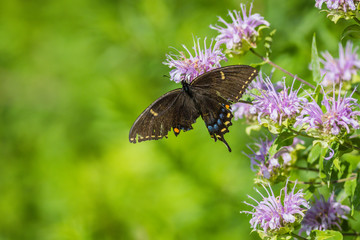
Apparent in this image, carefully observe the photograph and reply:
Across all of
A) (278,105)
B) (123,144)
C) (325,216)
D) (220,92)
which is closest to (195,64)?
(220,92)

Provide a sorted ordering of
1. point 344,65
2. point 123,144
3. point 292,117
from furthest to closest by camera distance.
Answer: point 123,144 < point 292,117 < point 344,65

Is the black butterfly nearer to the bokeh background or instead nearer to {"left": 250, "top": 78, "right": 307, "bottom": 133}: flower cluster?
{"left": 250, "top": 78, "right": 307, "bottom": 133}: flower cluster

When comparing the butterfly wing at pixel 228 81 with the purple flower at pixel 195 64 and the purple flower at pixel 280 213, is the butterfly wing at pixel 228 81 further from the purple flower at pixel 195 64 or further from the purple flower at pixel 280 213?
the purple flower at pixel 280 213

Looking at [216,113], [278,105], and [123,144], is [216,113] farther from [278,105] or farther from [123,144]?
[123,144]

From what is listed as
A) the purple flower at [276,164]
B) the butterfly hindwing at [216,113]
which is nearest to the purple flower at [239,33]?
the butterfly hindwing at [216,113]

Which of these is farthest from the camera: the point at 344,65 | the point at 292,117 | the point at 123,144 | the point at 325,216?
the point at 123,144

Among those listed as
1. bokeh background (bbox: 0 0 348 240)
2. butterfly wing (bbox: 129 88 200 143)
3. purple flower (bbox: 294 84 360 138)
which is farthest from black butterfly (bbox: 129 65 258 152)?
bokeh background (bbox: 0 0 348 240)
